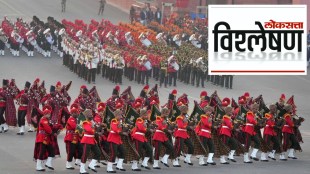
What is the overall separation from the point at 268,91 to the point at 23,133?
1991 cm

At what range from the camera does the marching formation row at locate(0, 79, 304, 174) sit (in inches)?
1464

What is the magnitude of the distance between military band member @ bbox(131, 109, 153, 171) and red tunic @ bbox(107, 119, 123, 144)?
2.29 feet

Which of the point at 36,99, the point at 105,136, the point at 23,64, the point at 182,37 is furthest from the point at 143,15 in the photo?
the point at 105,136

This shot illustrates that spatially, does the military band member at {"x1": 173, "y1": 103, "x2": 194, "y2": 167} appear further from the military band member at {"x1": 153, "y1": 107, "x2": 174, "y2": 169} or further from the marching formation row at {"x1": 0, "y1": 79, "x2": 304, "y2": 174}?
the military band member at {"x1": 153, "y1": 107, "x2": 174, "y2": 169}

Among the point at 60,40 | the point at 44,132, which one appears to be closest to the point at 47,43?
the point at 60,40

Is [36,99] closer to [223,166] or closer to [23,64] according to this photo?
[223,166]

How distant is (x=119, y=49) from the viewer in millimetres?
62375

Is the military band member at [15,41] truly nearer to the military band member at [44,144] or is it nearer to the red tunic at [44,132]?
the military band member at [44,144]

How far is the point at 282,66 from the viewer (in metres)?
41.8

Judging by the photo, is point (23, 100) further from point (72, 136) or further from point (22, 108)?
point (72, 136)

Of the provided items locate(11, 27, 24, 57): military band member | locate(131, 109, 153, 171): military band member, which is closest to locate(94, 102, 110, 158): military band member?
locate(131, 109, 153, 171): military band member

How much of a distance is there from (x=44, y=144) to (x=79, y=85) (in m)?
21.0

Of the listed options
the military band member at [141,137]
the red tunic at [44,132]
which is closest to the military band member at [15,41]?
the military band member at [141,137]

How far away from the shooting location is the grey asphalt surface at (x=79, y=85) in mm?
38688
